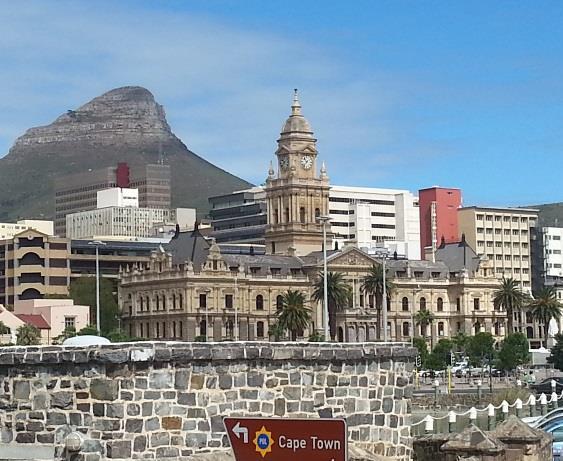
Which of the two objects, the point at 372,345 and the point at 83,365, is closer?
the point at 83,365

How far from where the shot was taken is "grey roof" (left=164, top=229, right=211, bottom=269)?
540 ft

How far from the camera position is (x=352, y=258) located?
170m

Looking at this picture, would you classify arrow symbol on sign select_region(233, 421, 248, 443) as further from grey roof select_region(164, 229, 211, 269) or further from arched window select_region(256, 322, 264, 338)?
arched window select_region(256, 322, 264, 338)

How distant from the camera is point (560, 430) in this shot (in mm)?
41281

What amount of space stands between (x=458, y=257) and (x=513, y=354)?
6051 cm

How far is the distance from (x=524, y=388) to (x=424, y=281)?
71.0 metres

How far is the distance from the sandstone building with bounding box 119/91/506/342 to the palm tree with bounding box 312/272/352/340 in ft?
11.6

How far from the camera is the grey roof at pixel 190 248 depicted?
164 m

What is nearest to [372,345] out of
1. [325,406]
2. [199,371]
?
[325,406]

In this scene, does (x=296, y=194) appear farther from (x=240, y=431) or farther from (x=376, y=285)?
(x=240, y=431)

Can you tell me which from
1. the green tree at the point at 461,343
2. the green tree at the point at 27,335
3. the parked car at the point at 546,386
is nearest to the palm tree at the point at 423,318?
the green tree at the point at 461,343

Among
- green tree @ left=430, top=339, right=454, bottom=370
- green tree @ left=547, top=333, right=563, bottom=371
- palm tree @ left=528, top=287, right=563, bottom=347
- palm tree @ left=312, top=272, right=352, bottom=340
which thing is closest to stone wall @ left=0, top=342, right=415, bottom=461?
green tree @ left=547, top=333, right=563, bottom=371

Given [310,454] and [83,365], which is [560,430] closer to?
[83,365]

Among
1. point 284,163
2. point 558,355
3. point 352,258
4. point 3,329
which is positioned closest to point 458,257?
point 352,258
